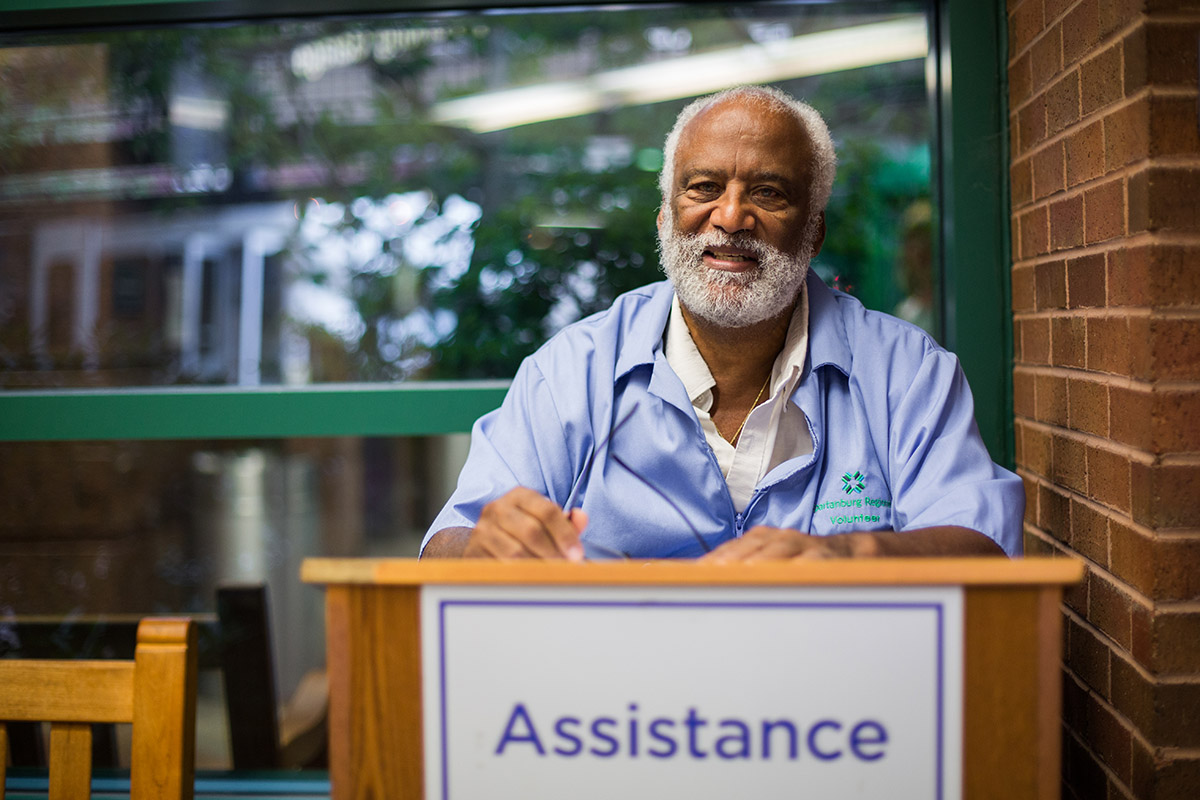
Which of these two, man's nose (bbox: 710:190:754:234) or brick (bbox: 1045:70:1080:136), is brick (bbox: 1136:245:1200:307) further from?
man's nose (bbox: 710:190:754:234)


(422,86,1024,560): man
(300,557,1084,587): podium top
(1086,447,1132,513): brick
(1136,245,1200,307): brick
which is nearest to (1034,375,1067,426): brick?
(1086,447,1132,513): brick

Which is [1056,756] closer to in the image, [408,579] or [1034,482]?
[408,579]

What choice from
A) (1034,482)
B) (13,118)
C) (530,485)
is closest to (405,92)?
(13,118)

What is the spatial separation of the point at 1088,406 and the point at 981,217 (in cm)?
63

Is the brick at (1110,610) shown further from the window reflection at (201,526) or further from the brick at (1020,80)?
the window reflection at (201,526)

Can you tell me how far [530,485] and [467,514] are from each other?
5.6 inches

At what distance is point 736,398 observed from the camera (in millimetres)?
1896

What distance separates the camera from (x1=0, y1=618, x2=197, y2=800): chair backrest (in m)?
1.22

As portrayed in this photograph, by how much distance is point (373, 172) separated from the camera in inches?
109

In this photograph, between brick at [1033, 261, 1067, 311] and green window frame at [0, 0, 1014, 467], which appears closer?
brick at [1033, 261, 1067, 311]

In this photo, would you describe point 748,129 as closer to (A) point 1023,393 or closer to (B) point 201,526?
(A) point 1023,393

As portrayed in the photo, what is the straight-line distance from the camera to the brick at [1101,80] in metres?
1.48

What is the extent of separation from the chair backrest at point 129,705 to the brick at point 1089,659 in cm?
152

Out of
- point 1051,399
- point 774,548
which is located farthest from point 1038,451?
point 774,548
